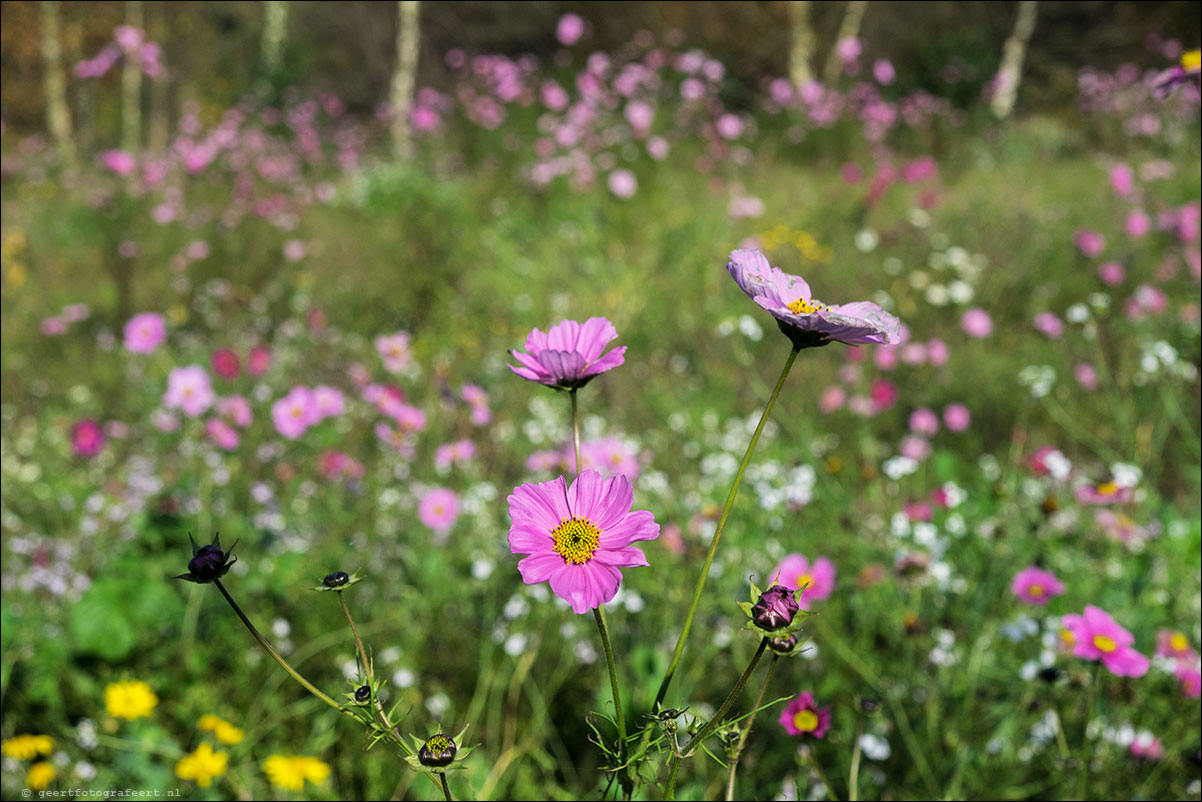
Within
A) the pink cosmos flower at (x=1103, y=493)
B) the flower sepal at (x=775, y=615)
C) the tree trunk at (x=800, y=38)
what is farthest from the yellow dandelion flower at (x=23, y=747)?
the tree trunk at (x=800, y=38)

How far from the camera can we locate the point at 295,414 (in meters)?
2.13

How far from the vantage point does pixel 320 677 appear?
1697mm

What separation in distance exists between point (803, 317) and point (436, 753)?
474 mm

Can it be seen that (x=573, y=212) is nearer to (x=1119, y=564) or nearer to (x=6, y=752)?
(x=1119, y=564)

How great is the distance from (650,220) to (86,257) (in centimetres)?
341

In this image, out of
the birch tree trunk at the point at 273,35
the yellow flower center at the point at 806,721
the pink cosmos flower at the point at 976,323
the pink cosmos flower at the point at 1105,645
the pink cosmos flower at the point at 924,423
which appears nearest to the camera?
the yellow flower center at the point at 806,721

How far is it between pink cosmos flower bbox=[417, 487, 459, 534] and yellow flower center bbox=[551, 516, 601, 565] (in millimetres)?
Result: 1317

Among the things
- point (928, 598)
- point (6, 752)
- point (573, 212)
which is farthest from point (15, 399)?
point (928, 598)

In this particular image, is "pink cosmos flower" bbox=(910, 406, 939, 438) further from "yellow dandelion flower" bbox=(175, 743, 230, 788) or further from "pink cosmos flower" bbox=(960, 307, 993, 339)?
"yellow dandelion flower" bbox=(175, 743, 230, 788)

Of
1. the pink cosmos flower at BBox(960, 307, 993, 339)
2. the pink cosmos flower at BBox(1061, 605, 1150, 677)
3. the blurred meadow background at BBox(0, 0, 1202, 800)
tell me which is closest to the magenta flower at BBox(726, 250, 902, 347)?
the blurred meadow background at BBox(0, 0, 1202, 800)

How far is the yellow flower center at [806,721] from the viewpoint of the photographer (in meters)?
0.86

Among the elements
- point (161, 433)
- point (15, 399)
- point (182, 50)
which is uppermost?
point (161, 433)

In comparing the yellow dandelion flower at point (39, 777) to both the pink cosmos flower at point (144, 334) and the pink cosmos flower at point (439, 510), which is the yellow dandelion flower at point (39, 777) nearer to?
the pink cosmos flower at point (439, 510)

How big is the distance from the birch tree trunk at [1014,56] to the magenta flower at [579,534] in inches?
413
